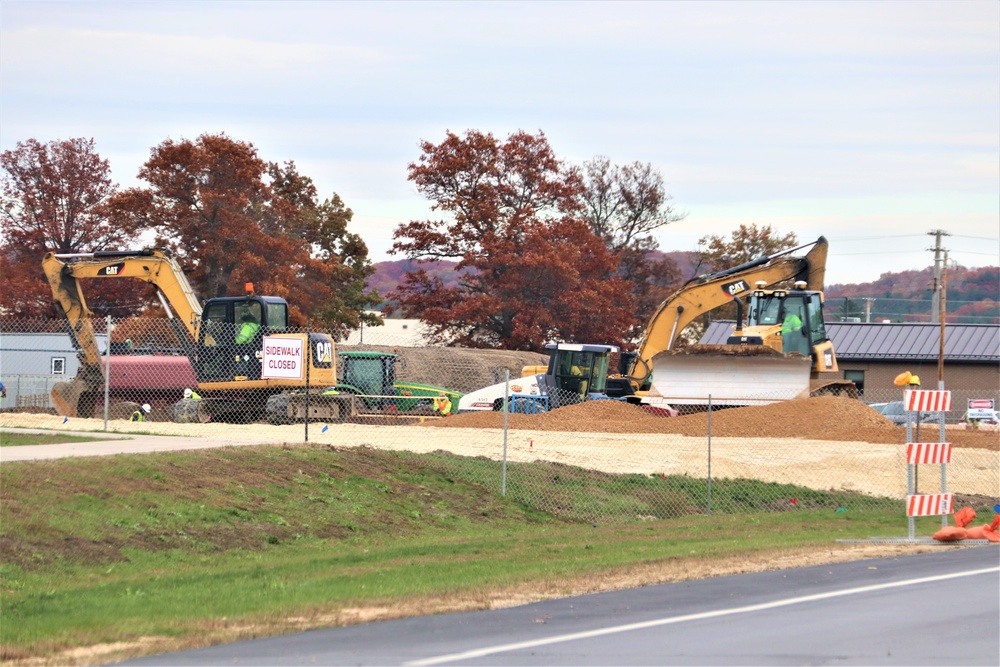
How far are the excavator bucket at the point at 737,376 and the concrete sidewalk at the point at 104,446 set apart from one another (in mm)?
16244

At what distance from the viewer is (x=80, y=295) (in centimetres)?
3425

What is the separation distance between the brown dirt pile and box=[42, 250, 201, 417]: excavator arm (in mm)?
7881

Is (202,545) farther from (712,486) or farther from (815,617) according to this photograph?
(712,486)

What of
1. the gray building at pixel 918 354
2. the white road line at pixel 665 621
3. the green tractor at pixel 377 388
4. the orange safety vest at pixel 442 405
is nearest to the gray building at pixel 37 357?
the green tractor at pixel 377 388

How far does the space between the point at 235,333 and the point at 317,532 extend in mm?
17161

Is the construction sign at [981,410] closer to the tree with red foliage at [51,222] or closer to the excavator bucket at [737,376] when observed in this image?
the excavator bucket at [737,376]

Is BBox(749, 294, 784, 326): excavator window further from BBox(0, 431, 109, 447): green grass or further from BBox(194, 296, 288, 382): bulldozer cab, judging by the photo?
BBox(0, 431, 109, 447): green grass

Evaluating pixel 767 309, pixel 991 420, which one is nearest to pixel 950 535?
pixel 767 309

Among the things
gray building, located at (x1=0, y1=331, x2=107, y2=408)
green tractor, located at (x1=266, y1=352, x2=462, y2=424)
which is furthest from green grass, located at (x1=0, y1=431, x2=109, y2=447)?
gray building, located at (x1=0, y1=331, x2=107, y2=408)

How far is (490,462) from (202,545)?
9.19 metres

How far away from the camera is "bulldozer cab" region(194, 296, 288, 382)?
105 feet

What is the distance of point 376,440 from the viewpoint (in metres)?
25.7

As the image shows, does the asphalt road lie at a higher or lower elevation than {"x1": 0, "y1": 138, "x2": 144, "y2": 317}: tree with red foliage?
lower

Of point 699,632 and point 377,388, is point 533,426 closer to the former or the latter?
point 377,388
